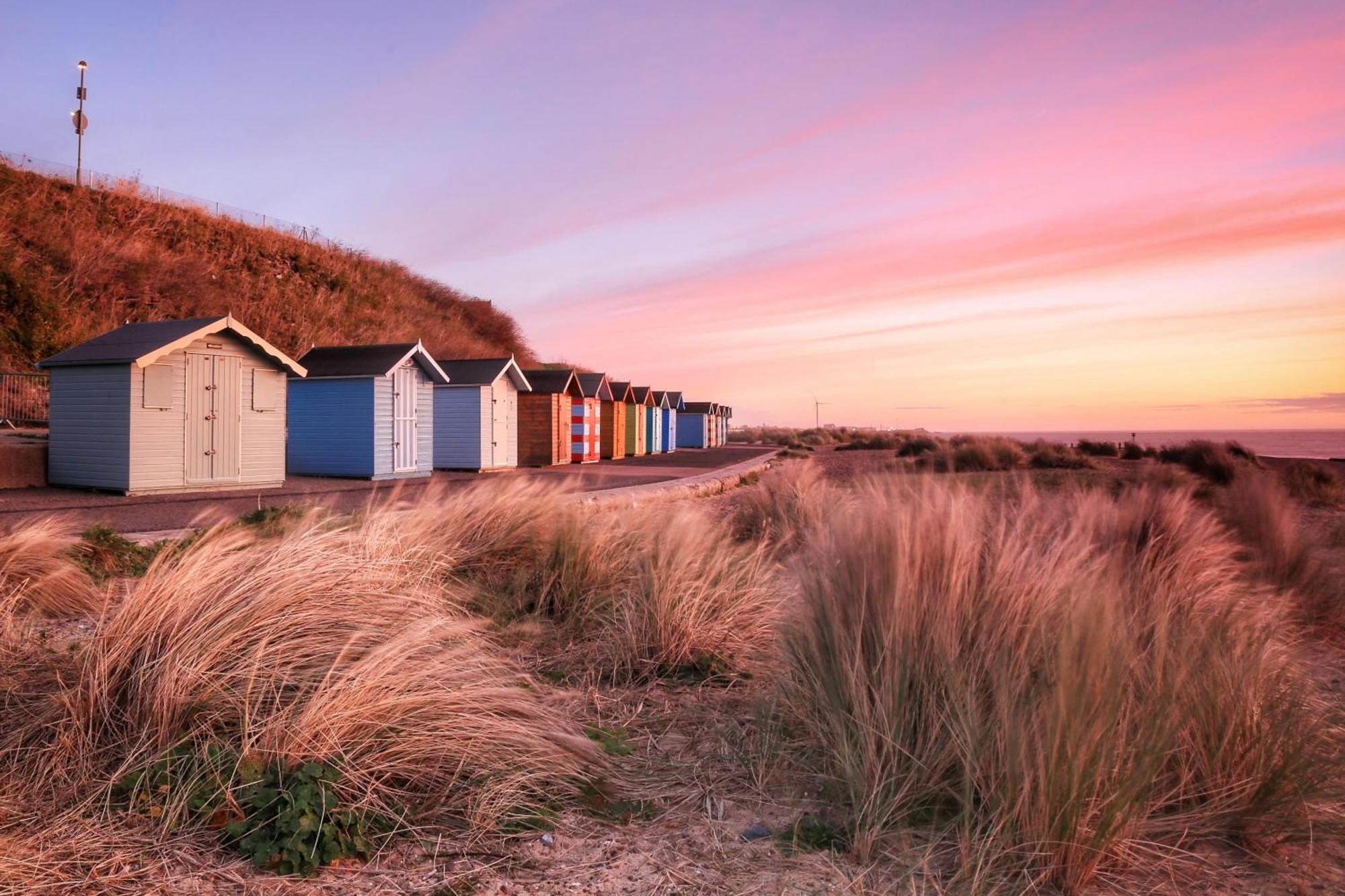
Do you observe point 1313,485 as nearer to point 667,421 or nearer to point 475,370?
point 475,370

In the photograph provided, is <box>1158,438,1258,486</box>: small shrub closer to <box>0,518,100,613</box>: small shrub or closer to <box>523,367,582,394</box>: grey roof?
<box>523,367,582,394</box>: grey roof

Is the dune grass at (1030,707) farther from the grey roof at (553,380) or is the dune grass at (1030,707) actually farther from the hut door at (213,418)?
the grey roof at (553,380)

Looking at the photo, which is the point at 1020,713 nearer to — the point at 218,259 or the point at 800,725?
the point at 800,725

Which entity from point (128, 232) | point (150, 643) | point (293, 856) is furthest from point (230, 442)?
point (128, 232)

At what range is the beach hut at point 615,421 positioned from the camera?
33.2 metres

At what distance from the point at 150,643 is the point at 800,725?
2.59 meters

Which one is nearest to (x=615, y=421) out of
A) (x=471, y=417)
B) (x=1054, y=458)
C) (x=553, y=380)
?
(x=553, y=380)

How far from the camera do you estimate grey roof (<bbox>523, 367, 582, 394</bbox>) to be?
27289 mm

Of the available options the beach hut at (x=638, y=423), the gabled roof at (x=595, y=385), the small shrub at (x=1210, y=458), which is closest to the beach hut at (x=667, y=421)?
the beach hut at (x=638, y=423)

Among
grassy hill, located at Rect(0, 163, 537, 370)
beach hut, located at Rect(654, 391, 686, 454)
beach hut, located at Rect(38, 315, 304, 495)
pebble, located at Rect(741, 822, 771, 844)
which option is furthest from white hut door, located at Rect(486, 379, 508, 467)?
pebble, located at Rect(741, 822, 771, 844)

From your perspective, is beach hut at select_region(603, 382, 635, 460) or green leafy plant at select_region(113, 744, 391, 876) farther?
beach hut at select_region(603, 382, 635, 460)

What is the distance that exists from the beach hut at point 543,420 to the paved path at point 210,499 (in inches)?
160

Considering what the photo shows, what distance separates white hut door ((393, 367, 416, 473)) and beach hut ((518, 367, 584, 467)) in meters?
6.03

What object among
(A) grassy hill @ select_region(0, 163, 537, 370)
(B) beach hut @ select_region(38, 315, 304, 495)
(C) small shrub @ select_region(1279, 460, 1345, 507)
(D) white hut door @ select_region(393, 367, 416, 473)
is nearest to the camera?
(B) beach hut @ select_region(38, 315, 304, 495)
